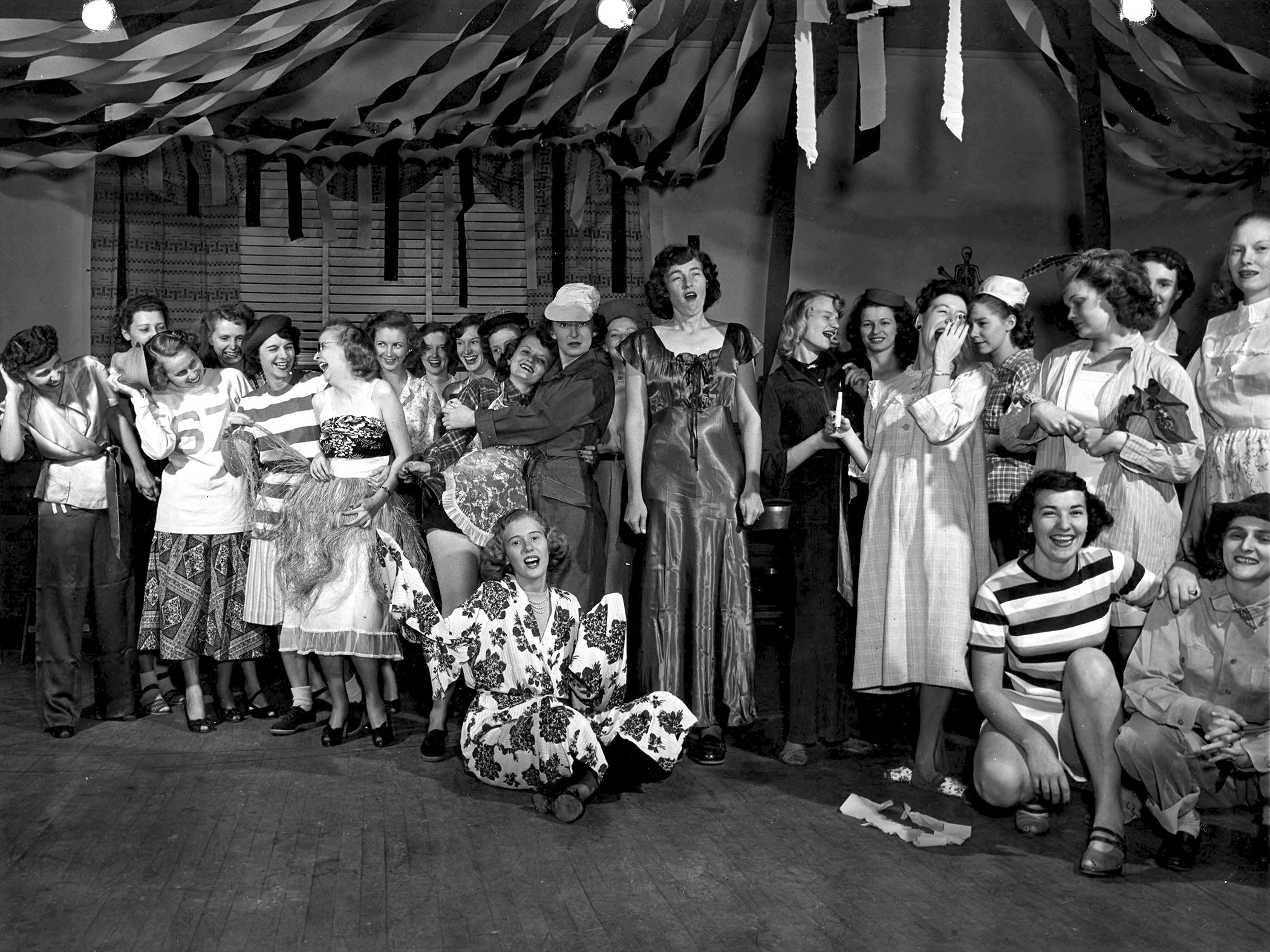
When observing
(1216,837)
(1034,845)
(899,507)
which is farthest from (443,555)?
(1216,837)

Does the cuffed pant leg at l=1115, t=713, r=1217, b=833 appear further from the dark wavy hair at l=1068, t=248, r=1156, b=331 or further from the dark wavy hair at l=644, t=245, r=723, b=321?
the dark wavy hair at l=644, t=245, r=723, b=321

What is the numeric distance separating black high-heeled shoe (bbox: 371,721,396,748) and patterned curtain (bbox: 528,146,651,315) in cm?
314

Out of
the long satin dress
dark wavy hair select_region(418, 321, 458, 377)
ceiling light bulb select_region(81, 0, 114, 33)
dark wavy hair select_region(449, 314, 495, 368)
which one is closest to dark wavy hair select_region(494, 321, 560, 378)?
dark wavy hair select_region(449, 314, 495, 368)

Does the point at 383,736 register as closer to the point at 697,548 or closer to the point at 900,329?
the point at 697,548

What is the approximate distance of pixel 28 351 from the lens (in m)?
4.27

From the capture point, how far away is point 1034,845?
312cm

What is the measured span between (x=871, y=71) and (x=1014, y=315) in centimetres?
106

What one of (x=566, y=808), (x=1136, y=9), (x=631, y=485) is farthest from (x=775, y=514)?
(x=1136, y=9)

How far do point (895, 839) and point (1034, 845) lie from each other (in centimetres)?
35

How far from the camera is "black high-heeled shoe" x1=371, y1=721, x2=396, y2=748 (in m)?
4.11

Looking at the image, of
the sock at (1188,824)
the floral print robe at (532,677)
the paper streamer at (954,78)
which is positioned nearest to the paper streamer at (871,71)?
the paper streamer at (954,78)

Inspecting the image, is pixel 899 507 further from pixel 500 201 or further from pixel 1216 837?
pixel 500 201

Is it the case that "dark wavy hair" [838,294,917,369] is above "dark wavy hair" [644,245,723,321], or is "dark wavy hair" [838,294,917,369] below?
below

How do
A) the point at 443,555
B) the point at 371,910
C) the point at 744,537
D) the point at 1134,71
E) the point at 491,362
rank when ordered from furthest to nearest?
the point at 1134,71, the point at 491,362, the point at 443,555, the point at 744,537, the point at 371,910
